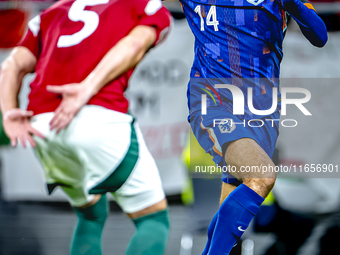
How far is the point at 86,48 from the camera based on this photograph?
1.50m

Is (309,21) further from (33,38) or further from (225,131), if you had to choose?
(33,38)

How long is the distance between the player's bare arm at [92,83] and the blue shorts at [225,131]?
40 cm

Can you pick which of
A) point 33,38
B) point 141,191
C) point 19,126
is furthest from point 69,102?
point 141,191

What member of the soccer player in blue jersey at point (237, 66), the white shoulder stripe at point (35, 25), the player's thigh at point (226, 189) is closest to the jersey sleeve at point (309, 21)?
the soccer player in blue jersey at point (237, 66)

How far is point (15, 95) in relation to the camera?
1.58 meters

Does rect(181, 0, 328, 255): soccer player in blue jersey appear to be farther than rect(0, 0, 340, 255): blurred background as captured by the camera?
No

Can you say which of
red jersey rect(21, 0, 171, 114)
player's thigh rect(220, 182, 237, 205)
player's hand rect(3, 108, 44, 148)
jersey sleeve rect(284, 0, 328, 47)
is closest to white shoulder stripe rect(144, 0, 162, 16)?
red jersey rect(21, 0, 171, 114)

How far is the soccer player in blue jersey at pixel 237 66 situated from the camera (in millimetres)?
1413

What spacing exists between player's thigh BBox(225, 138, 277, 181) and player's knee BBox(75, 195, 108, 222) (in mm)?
610

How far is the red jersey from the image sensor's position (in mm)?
1499

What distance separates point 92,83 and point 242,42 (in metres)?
0.66

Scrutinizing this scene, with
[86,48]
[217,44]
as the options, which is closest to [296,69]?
[217,44]

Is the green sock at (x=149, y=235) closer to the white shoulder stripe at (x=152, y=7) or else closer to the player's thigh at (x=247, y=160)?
the player's thigh at (x=247, y=160)

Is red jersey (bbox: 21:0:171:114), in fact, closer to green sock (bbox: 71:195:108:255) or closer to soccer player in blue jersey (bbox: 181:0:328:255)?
soccer player in blue jersey (bbox: 181:0:328:255)
